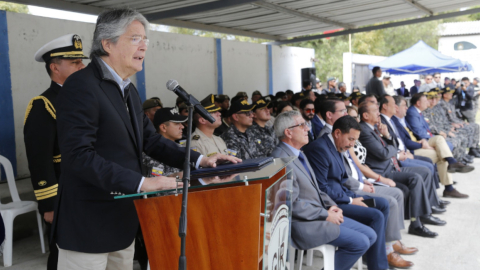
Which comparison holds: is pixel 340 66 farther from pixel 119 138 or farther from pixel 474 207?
pixel 119 138

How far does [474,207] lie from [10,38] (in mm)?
6162

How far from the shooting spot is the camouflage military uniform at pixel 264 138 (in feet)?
16.6

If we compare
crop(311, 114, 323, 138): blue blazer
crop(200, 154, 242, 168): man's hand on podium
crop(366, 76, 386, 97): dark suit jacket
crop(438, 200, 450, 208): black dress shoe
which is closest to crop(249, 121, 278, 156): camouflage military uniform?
crop(311, 114, 323, 138): blue blazer

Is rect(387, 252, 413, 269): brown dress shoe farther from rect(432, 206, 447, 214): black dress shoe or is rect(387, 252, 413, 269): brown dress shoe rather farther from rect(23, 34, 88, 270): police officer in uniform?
rect(23, 34, 88, 270): police officer in uniform

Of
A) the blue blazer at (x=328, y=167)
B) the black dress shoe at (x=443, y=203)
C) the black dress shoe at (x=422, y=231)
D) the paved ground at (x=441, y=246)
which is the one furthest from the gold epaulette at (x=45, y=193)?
the black dress shoe at (x=443, y=203)

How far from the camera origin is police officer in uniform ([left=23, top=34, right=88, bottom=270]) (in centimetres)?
250

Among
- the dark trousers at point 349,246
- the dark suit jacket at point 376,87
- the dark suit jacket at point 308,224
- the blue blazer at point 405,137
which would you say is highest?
the dark suit jacket at point 376,87

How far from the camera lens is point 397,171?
508 cm

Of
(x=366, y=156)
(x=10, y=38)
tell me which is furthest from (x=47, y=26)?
(x=366, y=156)

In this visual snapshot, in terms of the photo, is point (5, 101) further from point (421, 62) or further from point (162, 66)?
point (421, 62)

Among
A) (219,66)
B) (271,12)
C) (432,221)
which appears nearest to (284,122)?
(432,221)

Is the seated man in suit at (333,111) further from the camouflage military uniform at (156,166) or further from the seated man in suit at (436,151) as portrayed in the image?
the camouflage military uniform at (156,166)

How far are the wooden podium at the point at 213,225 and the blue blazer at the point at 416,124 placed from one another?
587 cm

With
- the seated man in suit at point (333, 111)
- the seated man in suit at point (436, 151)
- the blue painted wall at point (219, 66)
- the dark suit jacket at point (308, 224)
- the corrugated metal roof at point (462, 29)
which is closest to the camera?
the dark suit jacket at point (308, 224)
